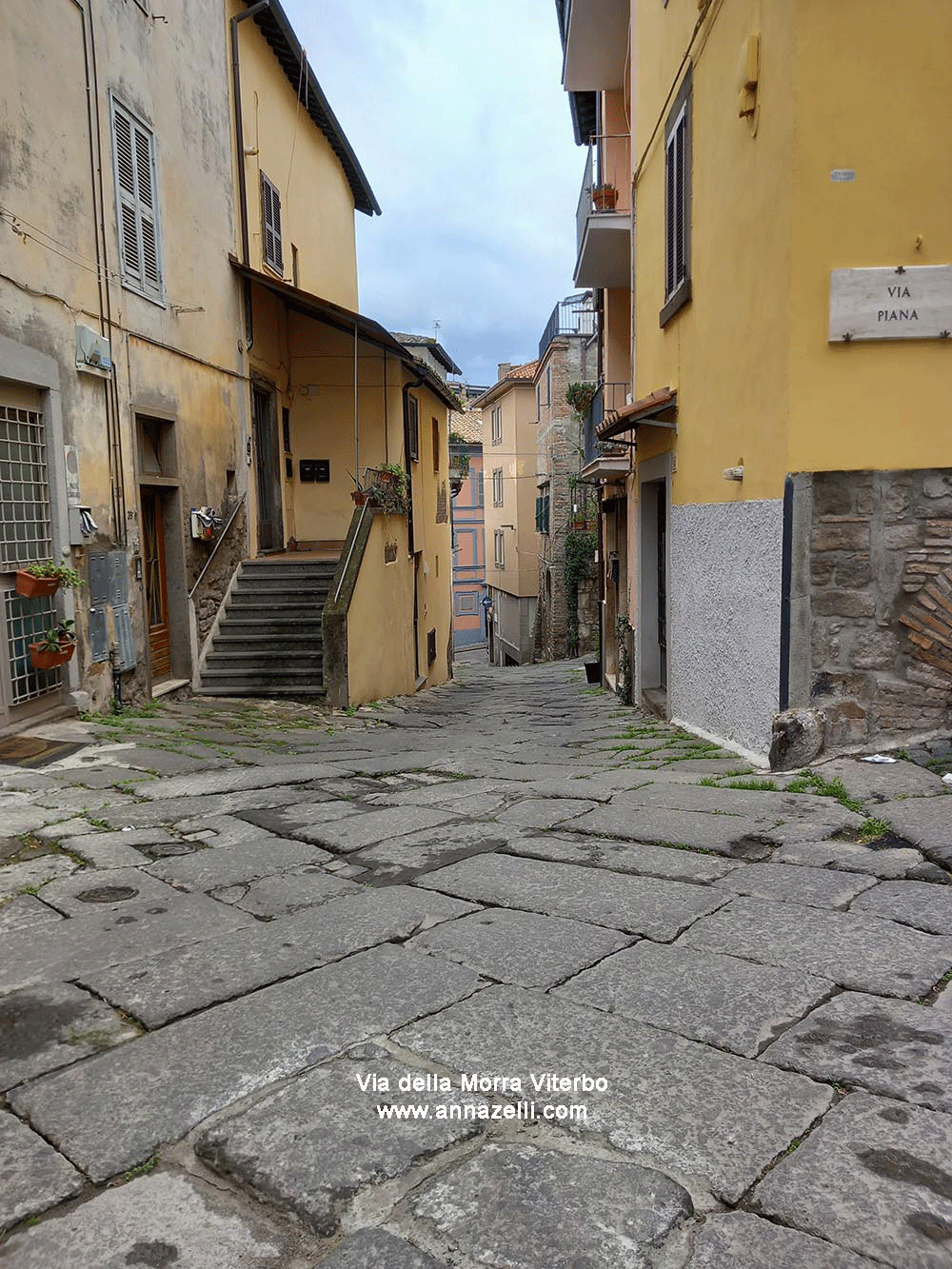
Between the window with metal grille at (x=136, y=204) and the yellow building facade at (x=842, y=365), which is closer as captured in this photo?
the yellow building facade at (x=842, y=365)

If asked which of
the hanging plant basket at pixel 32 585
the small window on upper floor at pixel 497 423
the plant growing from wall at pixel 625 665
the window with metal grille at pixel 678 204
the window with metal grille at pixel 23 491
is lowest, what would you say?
the plant growing from wall at pixel 625 665

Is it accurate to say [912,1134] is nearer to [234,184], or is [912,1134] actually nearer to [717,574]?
[717,574]

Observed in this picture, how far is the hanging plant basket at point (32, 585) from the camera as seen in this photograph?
23.2 feet

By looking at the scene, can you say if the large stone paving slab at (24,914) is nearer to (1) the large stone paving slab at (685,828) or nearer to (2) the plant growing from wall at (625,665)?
(1) the large stone paving slab at (685,828)

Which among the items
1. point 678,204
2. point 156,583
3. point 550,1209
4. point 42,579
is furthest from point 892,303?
point 156,583

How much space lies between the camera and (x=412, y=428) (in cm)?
1706

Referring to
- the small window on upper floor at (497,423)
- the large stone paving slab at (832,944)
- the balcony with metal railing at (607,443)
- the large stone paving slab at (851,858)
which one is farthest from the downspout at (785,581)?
the small window on upper floor at (497,423)

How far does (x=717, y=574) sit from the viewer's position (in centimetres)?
731

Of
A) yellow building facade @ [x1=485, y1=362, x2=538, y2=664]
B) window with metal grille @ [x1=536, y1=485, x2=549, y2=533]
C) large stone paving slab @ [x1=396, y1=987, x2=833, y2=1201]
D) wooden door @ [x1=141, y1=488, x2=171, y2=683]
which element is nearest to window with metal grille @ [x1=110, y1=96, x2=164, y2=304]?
wooden door @ [x1=141, y1=488, x2=171, y2=683]

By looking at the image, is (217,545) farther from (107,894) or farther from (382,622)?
(107,894)

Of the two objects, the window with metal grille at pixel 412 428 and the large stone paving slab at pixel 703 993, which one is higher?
the window with metal grille at pixel 412 428

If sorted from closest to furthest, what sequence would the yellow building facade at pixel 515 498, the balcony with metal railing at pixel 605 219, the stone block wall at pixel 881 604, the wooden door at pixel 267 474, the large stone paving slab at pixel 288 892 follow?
the large stone paving slab at pixel 288 892 < the stone block wall at pixel 881 604 < the balcony with metal railing at pixel 605 219 < the wooden door at pixel 267 474 < the yellow building facade at pixel 515 498

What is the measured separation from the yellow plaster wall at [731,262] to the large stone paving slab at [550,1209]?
4558 mm

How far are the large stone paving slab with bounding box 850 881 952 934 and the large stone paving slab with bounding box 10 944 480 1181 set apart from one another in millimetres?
1254
